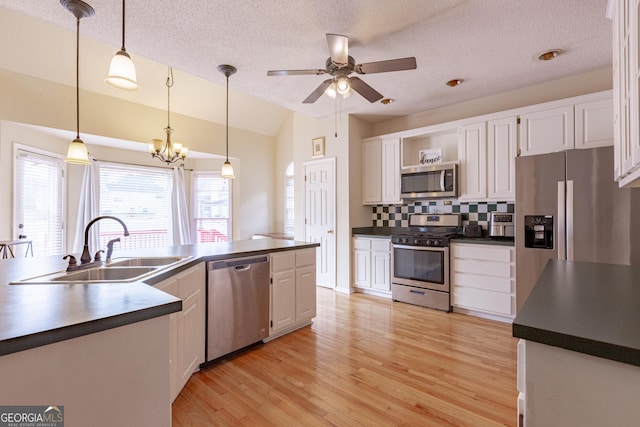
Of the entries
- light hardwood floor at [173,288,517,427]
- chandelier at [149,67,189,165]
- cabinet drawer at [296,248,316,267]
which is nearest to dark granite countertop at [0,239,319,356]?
light hardwood floor at [173,288,517,427]

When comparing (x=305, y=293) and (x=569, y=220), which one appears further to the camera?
(x=305, y=293)

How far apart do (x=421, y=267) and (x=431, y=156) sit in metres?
1.50

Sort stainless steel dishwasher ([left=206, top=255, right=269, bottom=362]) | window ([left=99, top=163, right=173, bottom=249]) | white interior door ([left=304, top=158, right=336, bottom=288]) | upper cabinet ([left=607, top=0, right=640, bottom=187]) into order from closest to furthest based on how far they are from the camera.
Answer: upper cabinet ([left=607, top=0, right=640, bottom=187]) < stainless steel dishwasher ([left=206, top=255, right=269, bottom=362]) < white interior door ([left=304, top=158, right=336, bottom=288]) < window ([left=99, top=163, right=173, bottom=249])

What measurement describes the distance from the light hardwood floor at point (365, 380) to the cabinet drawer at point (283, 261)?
2.18 ft

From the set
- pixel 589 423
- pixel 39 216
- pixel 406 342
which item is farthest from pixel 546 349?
pixel 39 216

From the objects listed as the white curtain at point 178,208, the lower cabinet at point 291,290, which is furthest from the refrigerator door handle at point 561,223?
the white curtain at point 178,208

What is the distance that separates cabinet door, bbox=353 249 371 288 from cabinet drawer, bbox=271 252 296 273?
1.63m

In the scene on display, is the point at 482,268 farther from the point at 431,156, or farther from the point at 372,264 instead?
the point at 431,156

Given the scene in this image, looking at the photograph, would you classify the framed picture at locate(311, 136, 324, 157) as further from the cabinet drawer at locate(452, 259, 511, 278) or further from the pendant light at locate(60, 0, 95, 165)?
the pendant light at locate(60, 0, 95, 165)

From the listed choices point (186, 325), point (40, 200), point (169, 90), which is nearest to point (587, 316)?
point (186, 325)

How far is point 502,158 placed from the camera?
344cm

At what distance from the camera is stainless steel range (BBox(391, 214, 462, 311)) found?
3.62 meters

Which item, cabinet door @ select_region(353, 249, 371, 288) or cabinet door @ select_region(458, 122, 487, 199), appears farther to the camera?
cabinet door @ select_region(353, 249, 371, 288)

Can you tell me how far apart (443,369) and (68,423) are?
2.23 meters
